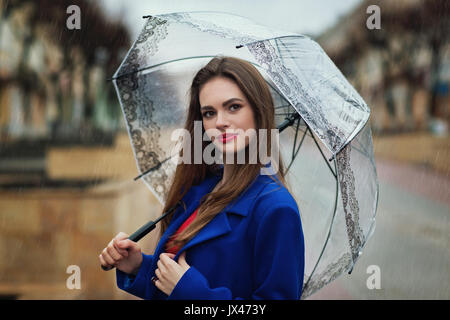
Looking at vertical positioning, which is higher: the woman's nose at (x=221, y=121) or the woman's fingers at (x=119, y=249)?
the woman's nose at (x=221, y=121)

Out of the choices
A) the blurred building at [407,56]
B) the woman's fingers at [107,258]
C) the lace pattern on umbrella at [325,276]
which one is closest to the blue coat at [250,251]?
the woman's fingers at [107,258]

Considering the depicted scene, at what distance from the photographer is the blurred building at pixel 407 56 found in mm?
21922

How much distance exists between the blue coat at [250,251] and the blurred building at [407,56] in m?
19.2

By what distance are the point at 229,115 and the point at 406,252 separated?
6319mm

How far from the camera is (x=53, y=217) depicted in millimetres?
5578

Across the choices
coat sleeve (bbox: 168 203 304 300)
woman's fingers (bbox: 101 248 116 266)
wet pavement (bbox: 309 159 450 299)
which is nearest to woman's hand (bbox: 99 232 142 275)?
woman's fingers (bbox: 101 248 116 266)

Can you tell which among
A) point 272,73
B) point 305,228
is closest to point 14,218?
point 305,228

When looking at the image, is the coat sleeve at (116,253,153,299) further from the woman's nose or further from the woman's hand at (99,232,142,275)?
the woman's nose

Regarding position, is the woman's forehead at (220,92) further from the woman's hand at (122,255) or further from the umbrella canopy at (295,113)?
the woman's hand at (122,255)

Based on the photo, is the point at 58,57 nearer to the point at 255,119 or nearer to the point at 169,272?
the point at 255,119

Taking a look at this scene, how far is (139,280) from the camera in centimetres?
208

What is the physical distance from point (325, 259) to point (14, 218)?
4.38 meters

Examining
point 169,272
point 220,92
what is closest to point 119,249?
point 169,272
